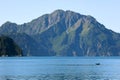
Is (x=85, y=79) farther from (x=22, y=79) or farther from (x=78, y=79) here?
(x=22, y=79)

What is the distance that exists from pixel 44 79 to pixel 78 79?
36.6 feet

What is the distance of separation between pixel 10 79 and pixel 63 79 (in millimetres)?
17517

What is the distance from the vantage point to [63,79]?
128000mm

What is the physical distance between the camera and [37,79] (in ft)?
418

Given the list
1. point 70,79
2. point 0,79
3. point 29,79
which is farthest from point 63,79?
point 0,79

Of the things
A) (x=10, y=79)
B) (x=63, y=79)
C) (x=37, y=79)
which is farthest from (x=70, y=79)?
(x=10, y=79)

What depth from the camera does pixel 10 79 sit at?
129 m

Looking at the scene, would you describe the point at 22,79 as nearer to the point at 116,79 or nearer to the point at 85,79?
the point at 85,79

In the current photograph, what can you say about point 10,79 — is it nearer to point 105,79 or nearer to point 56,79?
point 56,79

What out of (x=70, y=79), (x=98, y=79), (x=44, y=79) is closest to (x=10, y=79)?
(x=44, y=79)

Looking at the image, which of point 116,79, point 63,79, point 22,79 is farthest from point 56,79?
point 116,79

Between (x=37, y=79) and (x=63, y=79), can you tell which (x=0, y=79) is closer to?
(x=37, y=79)

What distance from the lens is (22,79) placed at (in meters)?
127

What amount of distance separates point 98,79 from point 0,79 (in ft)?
106
